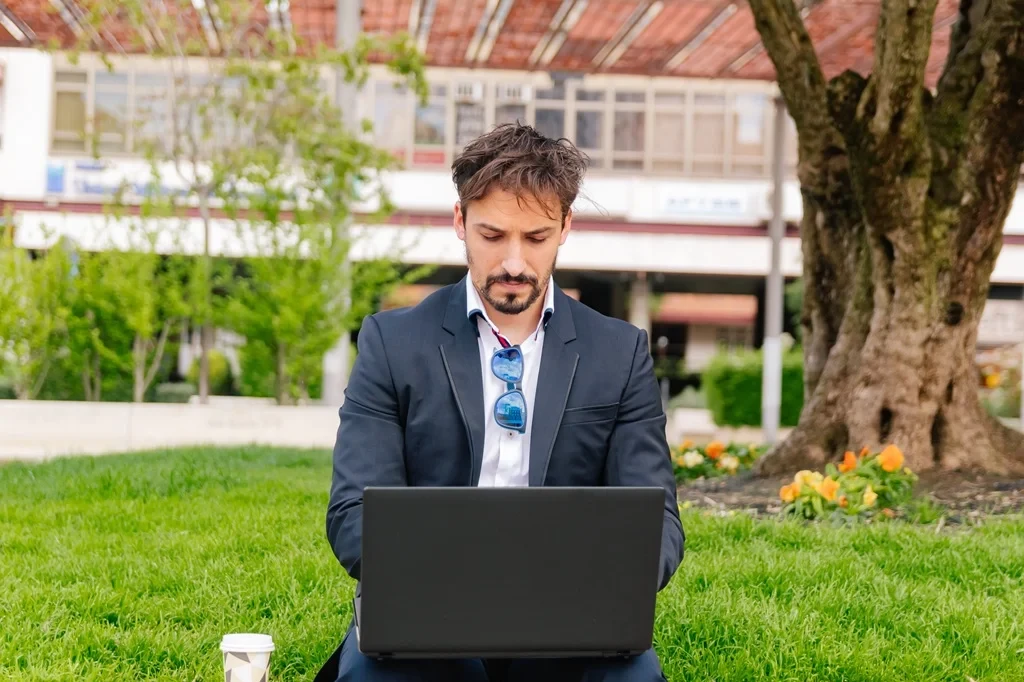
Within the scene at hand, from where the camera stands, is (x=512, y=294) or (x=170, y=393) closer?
(x=512, y=294)

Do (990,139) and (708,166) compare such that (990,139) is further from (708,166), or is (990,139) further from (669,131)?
(669,131)

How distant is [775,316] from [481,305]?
14792 mm

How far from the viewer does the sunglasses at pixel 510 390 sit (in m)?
2.96

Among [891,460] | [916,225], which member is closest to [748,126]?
[916,225]

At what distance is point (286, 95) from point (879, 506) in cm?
1237

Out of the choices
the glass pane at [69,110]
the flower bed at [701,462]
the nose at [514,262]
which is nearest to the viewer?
the nose at [514,262]

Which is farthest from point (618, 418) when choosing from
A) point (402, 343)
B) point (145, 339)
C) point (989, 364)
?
point (989, 364)

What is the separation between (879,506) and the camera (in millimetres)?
6555

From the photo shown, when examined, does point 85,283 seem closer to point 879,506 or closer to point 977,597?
point 879,506

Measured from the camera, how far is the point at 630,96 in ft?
101

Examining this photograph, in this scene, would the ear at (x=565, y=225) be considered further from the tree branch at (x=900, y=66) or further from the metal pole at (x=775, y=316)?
the metal pole at (x=775, y=316)

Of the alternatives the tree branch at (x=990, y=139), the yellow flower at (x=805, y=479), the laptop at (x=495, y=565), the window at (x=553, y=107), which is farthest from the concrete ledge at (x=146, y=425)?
the window at (x=553, y=107)

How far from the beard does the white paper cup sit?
38.1 inches

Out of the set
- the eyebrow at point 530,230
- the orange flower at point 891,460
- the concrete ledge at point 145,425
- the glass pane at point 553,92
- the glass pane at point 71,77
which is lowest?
the concrete ledge at point 145,425
